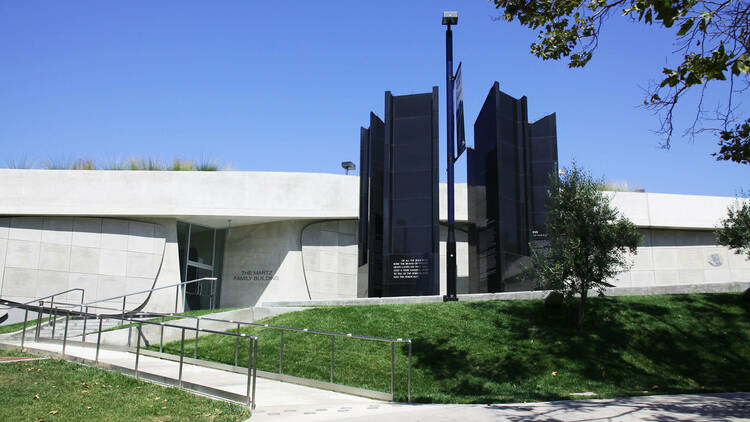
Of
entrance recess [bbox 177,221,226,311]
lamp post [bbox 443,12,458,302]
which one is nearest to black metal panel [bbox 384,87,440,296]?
lamp post [bbox 443,12,458,302]

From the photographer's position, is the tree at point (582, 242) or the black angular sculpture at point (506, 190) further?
the black angular sculpture at point (506, 190)

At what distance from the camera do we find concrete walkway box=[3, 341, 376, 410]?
8031 millimetres

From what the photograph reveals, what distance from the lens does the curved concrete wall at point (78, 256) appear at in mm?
20344

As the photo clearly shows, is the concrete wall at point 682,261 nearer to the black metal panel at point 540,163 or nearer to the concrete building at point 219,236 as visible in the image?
the concrete building at point 219,236

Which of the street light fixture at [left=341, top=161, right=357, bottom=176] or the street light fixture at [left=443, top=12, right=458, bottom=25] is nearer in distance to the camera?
the street light fixture at [left=443, top=12, right=458, bottom=25]

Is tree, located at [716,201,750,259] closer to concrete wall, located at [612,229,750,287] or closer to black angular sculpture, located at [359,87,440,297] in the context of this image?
black angular sculpture, located at [359,87,440,297]

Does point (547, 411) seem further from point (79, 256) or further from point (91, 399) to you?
point (79, 256)

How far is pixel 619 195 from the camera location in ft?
82.8

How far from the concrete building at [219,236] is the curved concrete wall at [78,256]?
0.12 feet

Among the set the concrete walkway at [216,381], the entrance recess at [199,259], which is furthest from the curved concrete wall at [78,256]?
the concrete walkway at [216,381]

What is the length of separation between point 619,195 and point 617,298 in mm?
10944

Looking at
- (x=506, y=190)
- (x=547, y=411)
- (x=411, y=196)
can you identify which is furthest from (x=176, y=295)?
(x=547, y=411)

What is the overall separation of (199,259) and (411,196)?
10.9 m

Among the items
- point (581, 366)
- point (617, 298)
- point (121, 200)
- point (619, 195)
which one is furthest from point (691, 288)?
point (121, 200)
